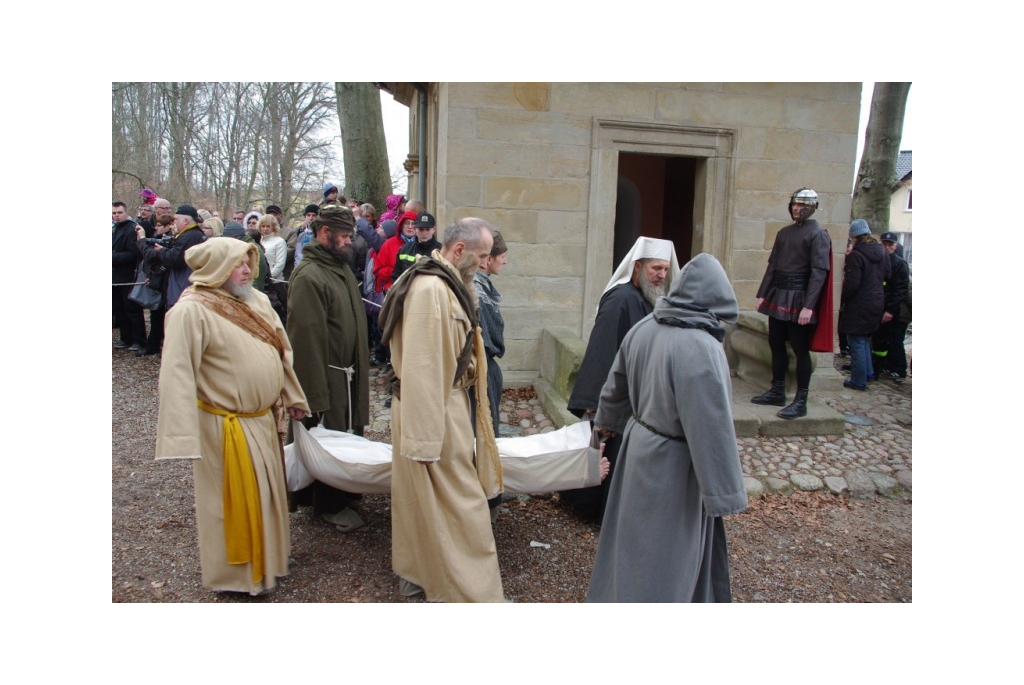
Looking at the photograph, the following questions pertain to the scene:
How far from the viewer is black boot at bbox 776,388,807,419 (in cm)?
585

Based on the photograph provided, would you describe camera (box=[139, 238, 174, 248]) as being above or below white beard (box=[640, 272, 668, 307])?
above

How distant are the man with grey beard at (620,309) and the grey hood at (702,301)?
3.77 ft

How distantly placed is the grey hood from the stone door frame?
407cm

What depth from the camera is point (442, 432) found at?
10.0ft

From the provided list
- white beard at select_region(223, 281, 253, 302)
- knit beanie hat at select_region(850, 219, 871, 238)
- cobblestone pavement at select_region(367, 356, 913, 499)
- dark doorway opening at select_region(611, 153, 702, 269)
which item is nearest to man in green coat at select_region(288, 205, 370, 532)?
white beard at select_region(223, 281, 253, 302)

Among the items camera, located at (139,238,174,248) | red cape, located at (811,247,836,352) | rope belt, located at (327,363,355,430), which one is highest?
→ camera, located at (139,238,174,248)

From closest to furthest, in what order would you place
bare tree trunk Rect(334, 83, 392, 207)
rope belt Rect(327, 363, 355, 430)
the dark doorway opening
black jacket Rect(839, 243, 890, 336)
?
rope belt Rect(327, 363, 355, 430) → black jacket Rect(839, 243, 890, 336) → the dark doorway opening → bare tree trunk Rect(334, 83, 392, 207)

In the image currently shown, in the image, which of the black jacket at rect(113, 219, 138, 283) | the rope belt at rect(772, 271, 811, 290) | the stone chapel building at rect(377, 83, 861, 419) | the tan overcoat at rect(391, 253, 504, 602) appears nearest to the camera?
the tan overcoat at rect(391, 253, 504, 602)

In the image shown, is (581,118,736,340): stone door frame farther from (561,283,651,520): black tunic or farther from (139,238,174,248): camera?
(139,238,174,248): camera

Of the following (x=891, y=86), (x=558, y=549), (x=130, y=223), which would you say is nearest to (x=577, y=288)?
(x=558, y=549)

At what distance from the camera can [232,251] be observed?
10.5 ft

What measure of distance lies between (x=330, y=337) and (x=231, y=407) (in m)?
0.92

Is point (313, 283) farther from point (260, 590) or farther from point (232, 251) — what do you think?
point (260, 590)

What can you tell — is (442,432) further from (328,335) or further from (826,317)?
(826,317)
